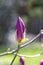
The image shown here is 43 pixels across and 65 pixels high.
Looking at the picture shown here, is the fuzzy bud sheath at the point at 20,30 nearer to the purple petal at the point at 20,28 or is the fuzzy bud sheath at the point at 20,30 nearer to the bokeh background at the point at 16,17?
the purple petal at the point at 20,28

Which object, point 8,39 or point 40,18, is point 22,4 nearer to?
point 40,18

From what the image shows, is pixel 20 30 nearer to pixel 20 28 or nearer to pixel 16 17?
pixel 20 28

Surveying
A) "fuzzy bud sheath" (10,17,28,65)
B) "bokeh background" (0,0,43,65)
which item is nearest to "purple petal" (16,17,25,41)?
"fuzzy bud sheath" (10,17,28,65)

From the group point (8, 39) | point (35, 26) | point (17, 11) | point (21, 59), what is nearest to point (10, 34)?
point (8, 39)

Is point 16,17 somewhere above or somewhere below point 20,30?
below

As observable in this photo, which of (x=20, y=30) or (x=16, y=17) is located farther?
(x=16, y=17)

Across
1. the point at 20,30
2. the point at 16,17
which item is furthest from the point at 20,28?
the point at 16,17

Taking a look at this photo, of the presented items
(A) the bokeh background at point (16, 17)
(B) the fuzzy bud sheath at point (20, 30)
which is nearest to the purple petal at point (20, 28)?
(B) the fuzzy bud sheath at point (20, 30)

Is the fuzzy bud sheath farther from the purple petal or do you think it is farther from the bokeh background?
the bokeh background
